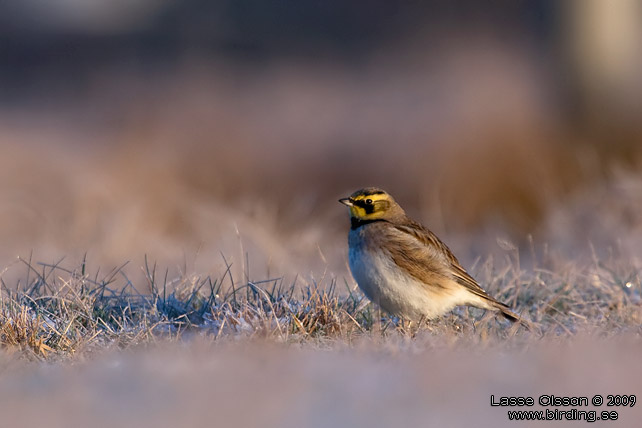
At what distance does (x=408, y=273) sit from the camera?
15.8 ft

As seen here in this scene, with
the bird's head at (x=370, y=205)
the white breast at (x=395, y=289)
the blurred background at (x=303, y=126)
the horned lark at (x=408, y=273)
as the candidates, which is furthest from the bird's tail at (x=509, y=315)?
the blurred background at (x=303, y=126)

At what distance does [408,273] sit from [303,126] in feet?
33.2

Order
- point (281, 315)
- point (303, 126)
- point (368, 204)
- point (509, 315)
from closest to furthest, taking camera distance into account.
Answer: point (281, 315) < point (509, 315) < point (368, 204) < point (303, 126)

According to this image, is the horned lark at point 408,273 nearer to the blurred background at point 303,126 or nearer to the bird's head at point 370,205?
the bird's head at point 370,205

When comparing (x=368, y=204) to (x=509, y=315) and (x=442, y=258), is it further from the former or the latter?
(x=509, y=315)

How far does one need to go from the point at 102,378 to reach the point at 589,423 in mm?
1664

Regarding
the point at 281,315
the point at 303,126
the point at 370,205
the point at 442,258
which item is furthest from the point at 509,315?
the point at 303,126

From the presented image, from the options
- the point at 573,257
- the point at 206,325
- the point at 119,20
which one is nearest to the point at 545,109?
the point at 573,257

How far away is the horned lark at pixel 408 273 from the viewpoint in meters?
4.67

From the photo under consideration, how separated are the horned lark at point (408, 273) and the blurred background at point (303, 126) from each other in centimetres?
89

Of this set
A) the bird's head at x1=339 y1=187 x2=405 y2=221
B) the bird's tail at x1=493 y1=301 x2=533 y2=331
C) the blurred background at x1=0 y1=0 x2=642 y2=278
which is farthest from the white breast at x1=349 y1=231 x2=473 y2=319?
the blurred background at x1=0 y1=0 x2=642 y2=278

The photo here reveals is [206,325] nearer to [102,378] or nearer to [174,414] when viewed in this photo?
[102,378]

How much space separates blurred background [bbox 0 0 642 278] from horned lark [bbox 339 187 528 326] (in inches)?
35.0

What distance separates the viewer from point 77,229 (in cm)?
818
